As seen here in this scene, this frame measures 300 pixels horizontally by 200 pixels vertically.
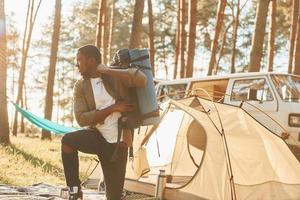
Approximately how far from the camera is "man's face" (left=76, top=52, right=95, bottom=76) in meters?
3.92

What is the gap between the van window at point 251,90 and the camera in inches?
336

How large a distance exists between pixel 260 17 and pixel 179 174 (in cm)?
622

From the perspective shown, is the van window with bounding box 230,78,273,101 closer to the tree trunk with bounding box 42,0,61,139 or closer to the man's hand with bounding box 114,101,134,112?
the man's hand with bounding box 114,101,134,112

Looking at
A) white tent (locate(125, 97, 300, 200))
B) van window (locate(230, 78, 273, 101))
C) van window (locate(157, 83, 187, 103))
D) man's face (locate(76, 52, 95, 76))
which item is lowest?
white tent (locate(125, 97, 300, 200))

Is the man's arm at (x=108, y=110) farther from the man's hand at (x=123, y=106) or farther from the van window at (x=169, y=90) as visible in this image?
the van window at (x=169, y=90)

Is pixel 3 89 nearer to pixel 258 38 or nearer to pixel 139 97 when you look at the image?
pixel 258 38

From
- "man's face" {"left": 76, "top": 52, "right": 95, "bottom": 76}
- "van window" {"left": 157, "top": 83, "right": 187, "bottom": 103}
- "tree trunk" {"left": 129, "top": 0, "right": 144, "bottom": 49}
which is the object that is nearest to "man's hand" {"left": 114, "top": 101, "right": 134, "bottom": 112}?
"man's face" {"left": 76, "top": 52, "right": 95, "bottom": 76}

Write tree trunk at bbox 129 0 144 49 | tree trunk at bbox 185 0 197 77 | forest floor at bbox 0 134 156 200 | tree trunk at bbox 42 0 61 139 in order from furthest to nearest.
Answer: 1. tree trunk at bbox 42 0 61 139
2. tree trunk at bbox 185 0 197 77
3. tree trunk at bbox 129 0 144 49
4. forest floor at bbox 0 134 156 200

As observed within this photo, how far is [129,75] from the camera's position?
3.82 metres

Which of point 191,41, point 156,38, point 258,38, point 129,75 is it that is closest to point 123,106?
point 129,75

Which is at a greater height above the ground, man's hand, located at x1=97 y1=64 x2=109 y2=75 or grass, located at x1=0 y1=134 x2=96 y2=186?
man's hand, located at x1=97 y1=64 x2=109 y2=75

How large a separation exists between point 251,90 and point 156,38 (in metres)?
23.5

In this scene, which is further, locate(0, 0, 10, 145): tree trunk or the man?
locate(0, 0, 10, 145): tree trunk

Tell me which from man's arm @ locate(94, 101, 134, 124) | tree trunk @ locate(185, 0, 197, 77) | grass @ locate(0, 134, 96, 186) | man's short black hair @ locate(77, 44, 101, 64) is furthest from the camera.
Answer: tree trunk @ locate(185, 0, 197, 77)
